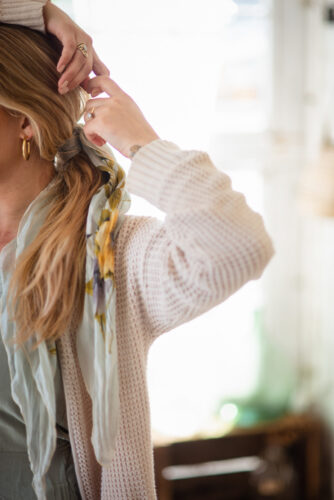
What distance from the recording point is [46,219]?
3.11 ft

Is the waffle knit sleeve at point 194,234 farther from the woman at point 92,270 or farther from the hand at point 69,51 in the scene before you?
the hand at point 69,51

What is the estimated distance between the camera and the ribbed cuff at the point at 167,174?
801 millimetres

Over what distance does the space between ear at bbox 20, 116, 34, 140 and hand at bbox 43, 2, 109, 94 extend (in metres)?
0.09

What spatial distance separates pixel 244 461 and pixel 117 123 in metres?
1.88

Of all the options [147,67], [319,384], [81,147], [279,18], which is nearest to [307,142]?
[279,18]

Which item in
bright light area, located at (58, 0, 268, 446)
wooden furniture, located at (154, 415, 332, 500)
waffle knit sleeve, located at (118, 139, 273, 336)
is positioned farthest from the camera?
wooden furniture, located at (154, 415, 332, 500)

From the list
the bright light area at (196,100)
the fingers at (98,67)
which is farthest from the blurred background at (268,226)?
the fingers at (98,67)

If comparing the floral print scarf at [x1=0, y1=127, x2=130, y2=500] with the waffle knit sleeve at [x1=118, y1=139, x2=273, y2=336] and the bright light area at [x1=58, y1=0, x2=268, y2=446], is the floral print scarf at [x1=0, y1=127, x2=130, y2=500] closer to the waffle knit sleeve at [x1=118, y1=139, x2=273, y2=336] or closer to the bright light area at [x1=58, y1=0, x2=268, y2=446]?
the waffle knit sleeve at [x1=118, y1=139, x2=273, y2=336]

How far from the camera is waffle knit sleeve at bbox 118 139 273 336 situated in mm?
782

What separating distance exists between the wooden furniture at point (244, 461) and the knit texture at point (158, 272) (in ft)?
4.50

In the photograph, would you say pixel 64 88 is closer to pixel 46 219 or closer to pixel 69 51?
pixel 69 51

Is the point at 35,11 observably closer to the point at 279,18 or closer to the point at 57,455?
the point at 57,455

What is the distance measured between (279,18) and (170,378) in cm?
149

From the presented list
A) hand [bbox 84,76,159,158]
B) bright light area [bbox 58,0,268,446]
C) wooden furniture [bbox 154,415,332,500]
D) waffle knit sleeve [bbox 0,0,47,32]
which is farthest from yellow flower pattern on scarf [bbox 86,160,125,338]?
wooden furniture [bbox 154,415,332,500]
